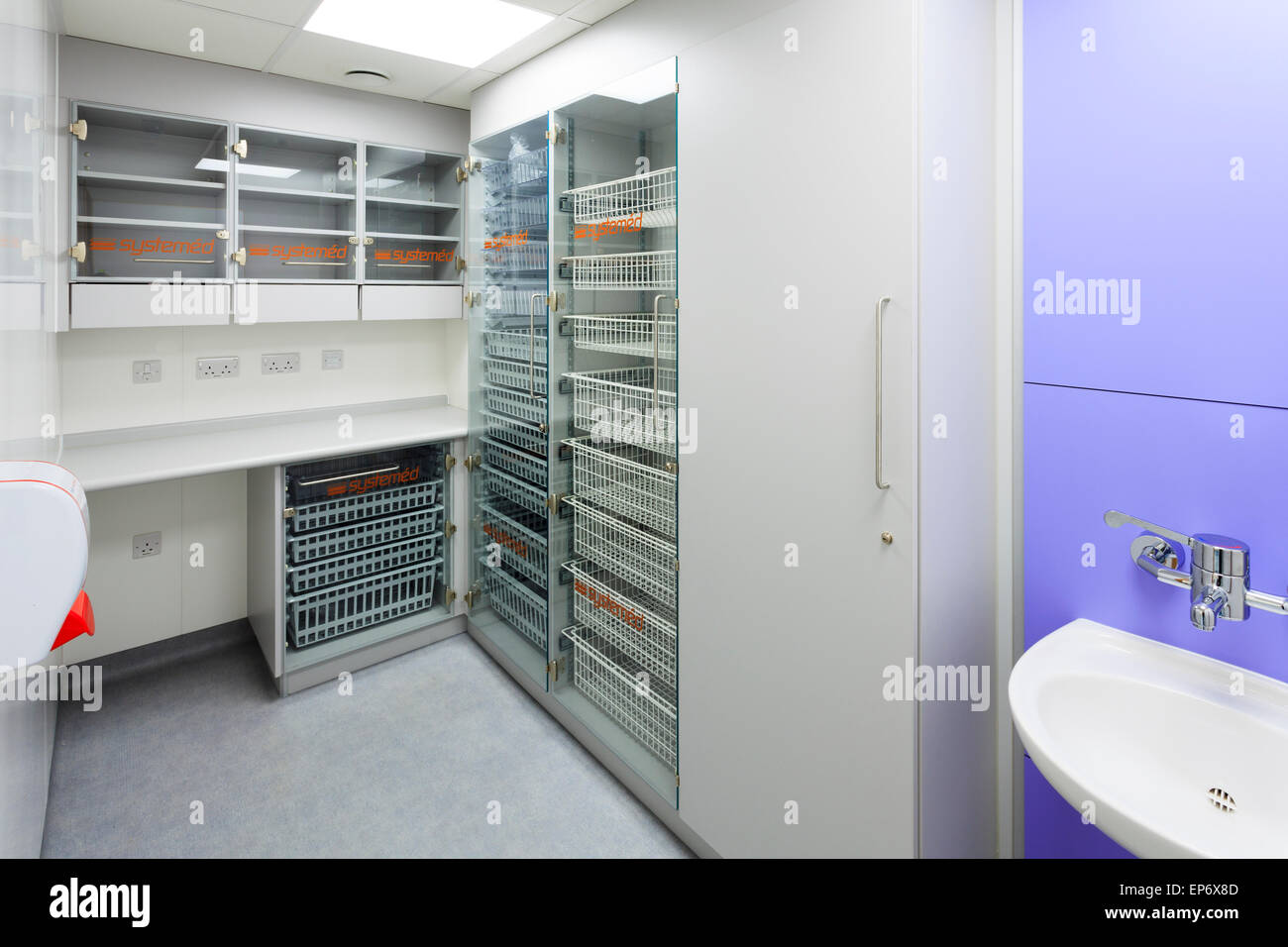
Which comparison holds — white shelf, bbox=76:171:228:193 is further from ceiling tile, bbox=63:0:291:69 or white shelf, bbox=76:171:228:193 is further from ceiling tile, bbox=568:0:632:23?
ceiling tile, bbox=568:0:632:23

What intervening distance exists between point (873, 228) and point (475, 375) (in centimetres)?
219

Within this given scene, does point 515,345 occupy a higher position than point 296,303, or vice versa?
point 296,303

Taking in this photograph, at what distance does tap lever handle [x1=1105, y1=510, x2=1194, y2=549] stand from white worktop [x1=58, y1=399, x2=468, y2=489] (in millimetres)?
2594

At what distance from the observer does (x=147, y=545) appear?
3.14 metres

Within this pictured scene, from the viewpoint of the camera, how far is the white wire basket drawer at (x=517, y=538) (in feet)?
9.55

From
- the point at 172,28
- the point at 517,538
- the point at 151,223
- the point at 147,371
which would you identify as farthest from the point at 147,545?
the point at 172,28

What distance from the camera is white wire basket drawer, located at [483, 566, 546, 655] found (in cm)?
296

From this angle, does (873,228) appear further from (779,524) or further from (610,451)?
(610,451)

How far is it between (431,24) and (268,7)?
1.66ft

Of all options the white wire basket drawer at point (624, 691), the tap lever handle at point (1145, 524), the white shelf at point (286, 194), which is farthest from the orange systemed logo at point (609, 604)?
the white shelf at point (286, 194)

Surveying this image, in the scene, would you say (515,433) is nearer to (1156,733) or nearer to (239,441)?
(239,441)

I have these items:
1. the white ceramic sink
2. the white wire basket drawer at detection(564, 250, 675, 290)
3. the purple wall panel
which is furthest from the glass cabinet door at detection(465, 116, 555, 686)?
the white ceramic sink

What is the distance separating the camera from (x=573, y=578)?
2787 mm

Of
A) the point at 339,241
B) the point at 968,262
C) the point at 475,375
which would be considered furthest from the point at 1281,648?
the point at 339,241
